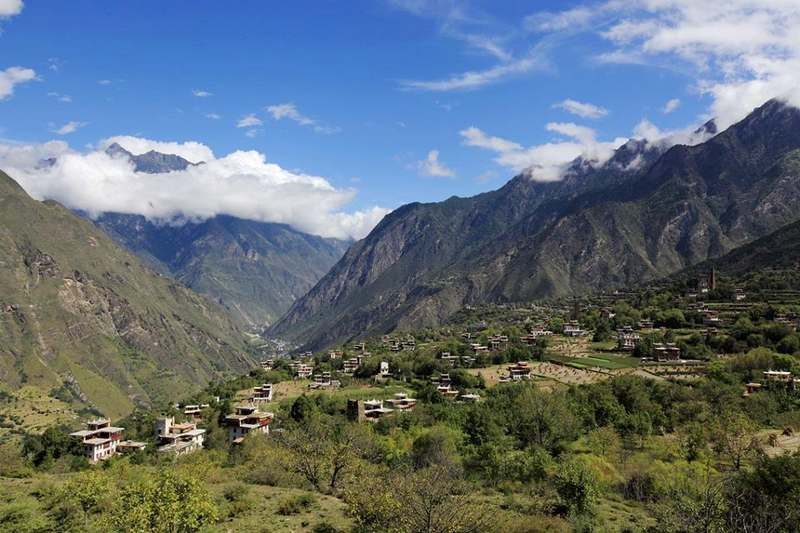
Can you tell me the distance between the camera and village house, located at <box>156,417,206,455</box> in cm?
6688

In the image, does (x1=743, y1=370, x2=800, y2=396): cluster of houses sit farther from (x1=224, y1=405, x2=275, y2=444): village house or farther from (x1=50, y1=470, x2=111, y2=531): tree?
(x1=50, y1=470, x2=111, y2=531): tree

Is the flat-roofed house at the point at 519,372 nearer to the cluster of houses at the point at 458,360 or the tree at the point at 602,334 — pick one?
the cluster of houses at the point at 458,360

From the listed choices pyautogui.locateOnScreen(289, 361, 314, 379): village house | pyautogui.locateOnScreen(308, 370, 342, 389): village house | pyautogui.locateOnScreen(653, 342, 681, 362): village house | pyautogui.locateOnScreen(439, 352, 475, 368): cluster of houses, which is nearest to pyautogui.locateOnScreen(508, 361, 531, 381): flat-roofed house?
pyautogui.locateOnScreen(439, 352, 475, 368): cluster of houses

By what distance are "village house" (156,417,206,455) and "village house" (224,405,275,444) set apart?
11.7 feet

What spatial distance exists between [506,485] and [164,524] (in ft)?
75.2

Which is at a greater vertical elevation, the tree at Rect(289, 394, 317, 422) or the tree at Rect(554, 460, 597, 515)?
the tree at Rect(554, 460, 597, 515)

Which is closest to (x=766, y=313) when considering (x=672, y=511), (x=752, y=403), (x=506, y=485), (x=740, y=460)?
(x=752, y=403)

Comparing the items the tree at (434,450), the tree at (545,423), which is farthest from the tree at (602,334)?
the tree at (434,450)

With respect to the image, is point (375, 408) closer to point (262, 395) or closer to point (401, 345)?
point (262, 395)

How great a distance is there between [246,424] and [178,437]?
27.3 ft

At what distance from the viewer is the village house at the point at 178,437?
66875 mm

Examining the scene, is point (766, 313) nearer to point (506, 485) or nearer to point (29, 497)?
point (506, 485)

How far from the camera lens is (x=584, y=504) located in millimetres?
29281

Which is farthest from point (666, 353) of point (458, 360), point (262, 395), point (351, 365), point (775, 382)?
point (262, 395)
